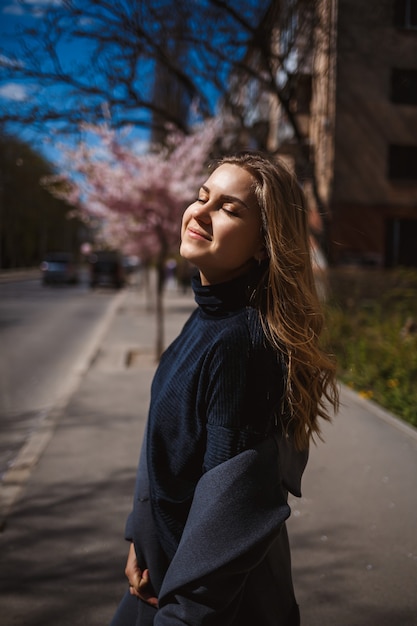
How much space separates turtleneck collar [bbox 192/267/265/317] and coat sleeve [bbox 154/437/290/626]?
35 cm

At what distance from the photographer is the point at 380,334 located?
782cm

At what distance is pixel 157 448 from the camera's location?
1541mm

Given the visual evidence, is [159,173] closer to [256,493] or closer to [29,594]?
[29,594]

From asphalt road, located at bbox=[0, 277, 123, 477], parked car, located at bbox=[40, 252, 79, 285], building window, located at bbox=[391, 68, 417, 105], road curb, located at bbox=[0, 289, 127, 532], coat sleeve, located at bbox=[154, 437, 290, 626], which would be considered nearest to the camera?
coat sleeve, located at bbox=[154, 437, 290, 626]

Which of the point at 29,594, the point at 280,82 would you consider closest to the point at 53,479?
the point at 29,594

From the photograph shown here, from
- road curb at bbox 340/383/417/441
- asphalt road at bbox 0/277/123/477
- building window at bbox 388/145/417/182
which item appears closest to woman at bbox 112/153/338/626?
road curb at bbox 340/383/417/441

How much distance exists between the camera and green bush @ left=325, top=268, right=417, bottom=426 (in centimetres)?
594

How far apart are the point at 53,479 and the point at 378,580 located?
2.25m

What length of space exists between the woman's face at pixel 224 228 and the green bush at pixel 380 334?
2.70m

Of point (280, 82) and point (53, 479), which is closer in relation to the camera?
point (53, 479)

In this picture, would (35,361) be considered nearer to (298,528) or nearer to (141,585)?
(298,528)

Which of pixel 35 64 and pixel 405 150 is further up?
pixel 35 64

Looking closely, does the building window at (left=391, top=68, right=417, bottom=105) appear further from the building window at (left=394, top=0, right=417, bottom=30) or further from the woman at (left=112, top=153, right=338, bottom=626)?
the woman at (left=112, top=153, right=338, bottom=626)

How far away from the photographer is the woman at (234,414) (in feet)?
4.45
